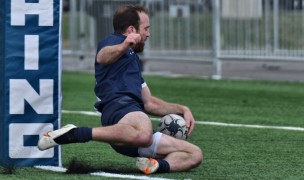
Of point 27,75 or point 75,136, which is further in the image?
point 27,75

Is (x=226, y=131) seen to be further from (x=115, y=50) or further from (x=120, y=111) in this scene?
(x=115, y=50)

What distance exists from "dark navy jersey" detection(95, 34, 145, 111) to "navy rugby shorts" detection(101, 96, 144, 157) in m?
0.04

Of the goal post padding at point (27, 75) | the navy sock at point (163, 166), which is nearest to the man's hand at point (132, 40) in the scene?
the goal post padding at point (27, 75)

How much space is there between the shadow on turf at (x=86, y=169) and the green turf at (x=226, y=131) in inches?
0.7

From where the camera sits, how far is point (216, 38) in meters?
18.6

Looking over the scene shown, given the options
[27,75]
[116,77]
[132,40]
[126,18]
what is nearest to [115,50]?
[132,40]

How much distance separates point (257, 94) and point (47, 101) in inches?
304

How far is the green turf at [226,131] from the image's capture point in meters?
8.47

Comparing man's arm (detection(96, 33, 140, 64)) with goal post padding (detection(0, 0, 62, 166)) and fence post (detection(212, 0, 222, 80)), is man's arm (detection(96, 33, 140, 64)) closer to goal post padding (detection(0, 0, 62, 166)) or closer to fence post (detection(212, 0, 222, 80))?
goal post padding (detection(0, 0, 62, 166))

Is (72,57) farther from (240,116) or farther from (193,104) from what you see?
(240,116)

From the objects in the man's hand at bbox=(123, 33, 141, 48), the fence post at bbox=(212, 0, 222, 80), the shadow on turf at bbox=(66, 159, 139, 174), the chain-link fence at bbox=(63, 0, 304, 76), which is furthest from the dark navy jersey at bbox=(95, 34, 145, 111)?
the fence post at bbox=(212, 0, 222, 80)

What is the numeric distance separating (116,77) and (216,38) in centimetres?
1030

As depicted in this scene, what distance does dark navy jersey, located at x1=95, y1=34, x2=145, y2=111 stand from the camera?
8.43m

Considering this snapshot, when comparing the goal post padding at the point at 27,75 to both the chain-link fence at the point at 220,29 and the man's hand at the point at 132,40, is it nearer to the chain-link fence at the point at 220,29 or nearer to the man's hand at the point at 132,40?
the man's hand at the point at 132,40
